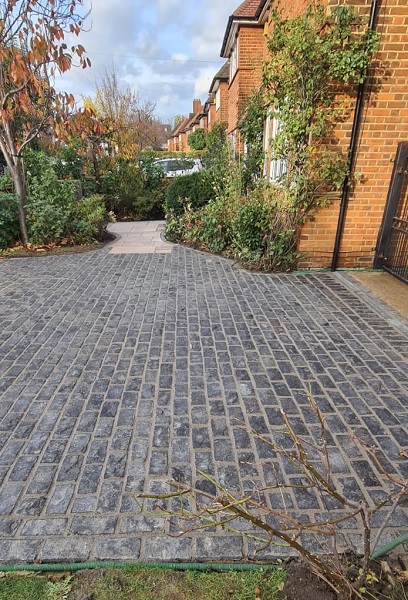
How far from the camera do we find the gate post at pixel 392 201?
206 inches

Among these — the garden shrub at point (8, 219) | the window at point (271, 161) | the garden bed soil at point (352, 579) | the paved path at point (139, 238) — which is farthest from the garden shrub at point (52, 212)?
the garden bed soil at point (352, 579)

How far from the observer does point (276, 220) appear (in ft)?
19.3

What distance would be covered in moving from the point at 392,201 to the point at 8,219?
6664mm

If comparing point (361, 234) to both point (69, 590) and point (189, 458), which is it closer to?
point (189, 458)

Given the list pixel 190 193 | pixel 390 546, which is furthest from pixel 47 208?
pixel 390 546

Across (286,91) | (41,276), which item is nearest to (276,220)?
(286,91)

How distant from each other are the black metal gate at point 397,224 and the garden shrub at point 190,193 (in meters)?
4.34

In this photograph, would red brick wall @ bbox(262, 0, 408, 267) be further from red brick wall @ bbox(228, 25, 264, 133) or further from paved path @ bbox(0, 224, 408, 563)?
red brick wall @ bbox(228, 25, 264, 133)

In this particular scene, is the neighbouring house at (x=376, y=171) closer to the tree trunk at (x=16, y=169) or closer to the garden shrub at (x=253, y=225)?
the garden shrub at (x=253, y=225)

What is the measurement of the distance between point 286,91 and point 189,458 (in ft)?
17.0

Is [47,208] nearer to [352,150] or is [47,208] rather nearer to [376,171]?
[352,150]

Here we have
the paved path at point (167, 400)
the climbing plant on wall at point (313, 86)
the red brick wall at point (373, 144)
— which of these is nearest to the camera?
the paved path at point (167, 400)

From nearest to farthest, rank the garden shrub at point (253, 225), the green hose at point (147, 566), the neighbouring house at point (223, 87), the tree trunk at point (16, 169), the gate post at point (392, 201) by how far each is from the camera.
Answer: the green hose at point (147, 566)
the gate post at point (392, 201)
the garden shrub at point (253, 225)
the tree trunk at point (16, 169)
the neighbouring house at point (223, 87)

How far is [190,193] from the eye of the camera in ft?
29.3
